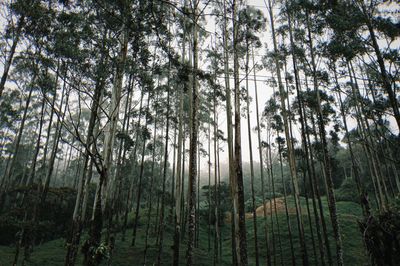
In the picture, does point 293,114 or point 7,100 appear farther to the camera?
point 7,100

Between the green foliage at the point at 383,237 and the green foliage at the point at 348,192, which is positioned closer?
the green foliage at the point at 383,237

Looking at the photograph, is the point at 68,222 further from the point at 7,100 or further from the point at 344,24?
the point at 344,24

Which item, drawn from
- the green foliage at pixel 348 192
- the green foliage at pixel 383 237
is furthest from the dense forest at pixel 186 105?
the green foliage at pixel 348 192

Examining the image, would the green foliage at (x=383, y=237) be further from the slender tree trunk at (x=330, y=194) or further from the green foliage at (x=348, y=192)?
the green foliage at (x=348, y=192)

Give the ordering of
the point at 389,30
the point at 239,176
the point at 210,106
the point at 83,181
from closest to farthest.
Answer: the point at 239,176 < the point at 389,30 < the point at 83,181 < the point at 210,106

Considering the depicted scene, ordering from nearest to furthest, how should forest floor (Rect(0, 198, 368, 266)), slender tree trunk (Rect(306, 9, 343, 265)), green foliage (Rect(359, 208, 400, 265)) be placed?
green foliage (Rect(359, 208, 400, 265)), slender tree trunk (Rect(306, 9, 343, 265)), forest floor (Rect(0, 198, 368, 266))

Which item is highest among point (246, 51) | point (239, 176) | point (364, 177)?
point (246, 51)

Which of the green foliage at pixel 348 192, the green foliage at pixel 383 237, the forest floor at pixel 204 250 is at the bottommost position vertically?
the forest floor at pixel 204 250

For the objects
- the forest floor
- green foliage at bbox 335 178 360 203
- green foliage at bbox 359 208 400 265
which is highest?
green foliage at bbox 335 178 360 203

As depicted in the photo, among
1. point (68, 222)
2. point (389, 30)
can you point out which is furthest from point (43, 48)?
point (68, 222)

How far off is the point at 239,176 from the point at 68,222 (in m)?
20.0

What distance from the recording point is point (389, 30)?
918cm

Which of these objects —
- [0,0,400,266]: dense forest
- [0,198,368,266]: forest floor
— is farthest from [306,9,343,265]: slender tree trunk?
[0,198,368,266]: forest floor

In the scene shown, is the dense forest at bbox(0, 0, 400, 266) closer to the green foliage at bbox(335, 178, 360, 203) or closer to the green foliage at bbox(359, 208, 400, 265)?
the green foliage at bbox(359, 208, 400, 265)
